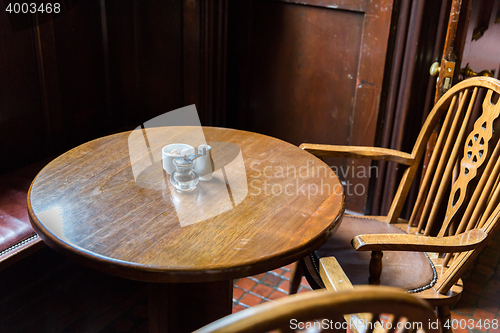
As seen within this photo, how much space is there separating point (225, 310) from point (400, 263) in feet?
2.08

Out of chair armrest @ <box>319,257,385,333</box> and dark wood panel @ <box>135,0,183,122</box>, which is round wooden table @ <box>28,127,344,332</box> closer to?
chair armrest @ <box>319,257,385,333</box>

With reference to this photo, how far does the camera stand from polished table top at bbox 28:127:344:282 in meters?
1.14

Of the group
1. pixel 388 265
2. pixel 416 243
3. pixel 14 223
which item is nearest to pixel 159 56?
pixel 14 223

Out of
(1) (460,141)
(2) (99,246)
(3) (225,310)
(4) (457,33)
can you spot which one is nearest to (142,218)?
(2) (99,246)

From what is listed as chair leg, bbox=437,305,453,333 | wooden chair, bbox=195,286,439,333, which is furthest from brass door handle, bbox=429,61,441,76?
wooden chair, bbox=195,286,439,333

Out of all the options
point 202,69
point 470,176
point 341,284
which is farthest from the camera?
point 202,69

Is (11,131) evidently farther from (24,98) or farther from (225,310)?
(225,310)

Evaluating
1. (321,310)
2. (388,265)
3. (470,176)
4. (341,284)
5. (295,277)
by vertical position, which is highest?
(321,310)

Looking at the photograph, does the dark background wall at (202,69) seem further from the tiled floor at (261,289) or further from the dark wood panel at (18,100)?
the tiled floor at (261,289)

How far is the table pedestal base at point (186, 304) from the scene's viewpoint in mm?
1452

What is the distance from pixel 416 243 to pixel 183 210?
2.24 ft

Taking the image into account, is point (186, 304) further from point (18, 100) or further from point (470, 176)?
point (18, 100)

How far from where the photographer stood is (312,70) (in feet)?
8.79

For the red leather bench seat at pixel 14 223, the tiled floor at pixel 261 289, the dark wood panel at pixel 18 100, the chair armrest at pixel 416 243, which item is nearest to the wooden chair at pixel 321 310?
the chair armrest at pixel 416 243
